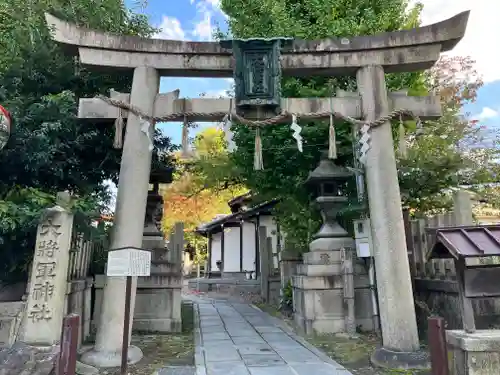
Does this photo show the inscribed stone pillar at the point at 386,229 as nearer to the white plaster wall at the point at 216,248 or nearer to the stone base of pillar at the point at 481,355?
the stone base of pillar at the point at 481,355

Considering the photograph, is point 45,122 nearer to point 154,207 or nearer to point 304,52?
point 154,207

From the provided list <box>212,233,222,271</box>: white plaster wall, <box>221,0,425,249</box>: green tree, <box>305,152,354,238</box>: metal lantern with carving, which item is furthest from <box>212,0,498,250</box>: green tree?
<box>212,233,222,271</box>: white plaster wall

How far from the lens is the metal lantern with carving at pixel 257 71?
758 centimetres

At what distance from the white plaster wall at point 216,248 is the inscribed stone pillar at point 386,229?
19.1 meters

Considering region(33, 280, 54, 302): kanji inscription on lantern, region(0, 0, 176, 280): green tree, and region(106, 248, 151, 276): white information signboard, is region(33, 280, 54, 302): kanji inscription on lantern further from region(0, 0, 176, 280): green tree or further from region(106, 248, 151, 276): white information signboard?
region(106, 248, 151, 276): white information signboard

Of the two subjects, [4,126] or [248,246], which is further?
[248,246]

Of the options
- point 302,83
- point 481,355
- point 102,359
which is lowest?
point 102,359

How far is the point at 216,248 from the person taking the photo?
26.1m

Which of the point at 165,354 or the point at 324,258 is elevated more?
the point at 324,258

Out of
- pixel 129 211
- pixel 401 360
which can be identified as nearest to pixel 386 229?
pixel 401 360

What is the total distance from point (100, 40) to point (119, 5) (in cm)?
275

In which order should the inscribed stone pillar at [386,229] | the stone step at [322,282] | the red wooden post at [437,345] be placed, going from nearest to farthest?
the red wooden post at [437,345] < the inscribed stone pillar at [386,229] < the stone step at [322,282]

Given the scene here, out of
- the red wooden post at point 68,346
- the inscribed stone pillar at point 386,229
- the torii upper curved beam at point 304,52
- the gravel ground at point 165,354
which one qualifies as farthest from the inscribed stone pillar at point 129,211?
the inscribed stone pillar at point 386,229

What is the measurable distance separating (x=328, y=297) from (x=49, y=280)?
19.1ft
